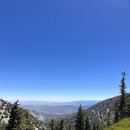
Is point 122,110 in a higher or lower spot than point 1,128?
higher

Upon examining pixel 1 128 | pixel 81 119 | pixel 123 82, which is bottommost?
pixel 1 128

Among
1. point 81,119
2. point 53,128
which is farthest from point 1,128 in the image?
point 81,119

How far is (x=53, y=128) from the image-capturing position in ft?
489

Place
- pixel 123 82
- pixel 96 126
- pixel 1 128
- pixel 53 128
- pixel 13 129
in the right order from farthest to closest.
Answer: pixel 1 128, pixel 53 128, pixel 96 126, pixel 123 82, pixel 13 129

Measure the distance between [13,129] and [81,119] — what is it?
158 feet

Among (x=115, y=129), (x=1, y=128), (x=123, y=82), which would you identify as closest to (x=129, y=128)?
(x=115, y=129)

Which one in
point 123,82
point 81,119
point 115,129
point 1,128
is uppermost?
point 123,82

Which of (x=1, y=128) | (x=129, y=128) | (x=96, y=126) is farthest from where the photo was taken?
(x=1, y=128)

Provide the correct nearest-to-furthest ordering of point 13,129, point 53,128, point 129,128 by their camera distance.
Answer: point 129,128 → point 13,129 → point 53,128

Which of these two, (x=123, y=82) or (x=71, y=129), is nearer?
(x=123, y=82)

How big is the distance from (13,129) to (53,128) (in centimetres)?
10183

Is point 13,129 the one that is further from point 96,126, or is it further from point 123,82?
point 96,126

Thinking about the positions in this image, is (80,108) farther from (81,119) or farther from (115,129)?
(115,129)

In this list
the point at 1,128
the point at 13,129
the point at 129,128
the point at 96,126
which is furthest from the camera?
the point at 1,128
